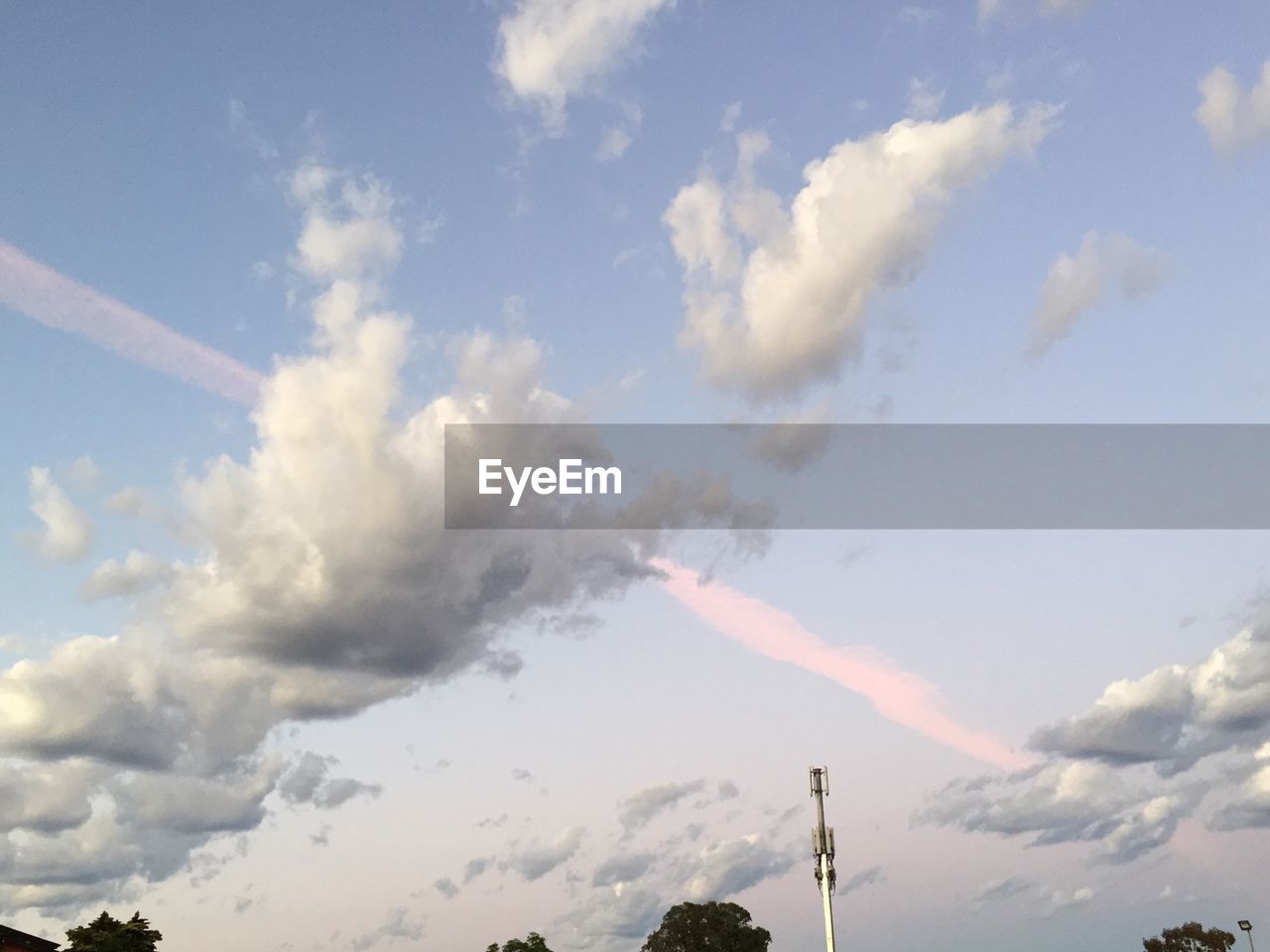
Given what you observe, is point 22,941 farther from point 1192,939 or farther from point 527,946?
point 1192,939

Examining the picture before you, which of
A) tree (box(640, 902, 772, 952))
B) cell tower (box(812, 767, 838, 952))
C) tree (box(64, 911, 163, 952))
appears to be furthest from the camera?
tree (box(640, 902, 772, 952))

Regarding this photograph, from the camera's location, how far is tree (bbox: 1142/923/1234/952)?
122750mm

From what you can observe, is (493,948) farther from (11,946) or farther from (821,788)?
(821,788)

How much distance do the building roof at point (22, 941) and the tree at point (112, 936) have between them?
14.2 m

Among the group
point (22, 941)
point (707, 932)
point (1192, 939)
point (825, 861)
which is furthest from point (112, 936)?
point (1192, 939)

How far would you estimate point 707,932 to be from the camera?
12125 cm

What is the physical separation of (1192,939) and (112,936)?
12566cm

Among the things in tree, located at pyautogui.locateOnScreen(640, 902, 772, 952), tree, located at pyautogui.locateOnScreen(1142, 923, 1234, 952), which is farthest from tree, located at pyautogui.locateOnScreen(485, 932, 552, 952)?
tree, located at pyautogui.locateOnScreen(1142, 923, 1234, 952)

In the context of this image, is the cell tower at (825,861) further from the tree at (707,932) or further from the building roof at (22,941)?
the tree at (707,932)

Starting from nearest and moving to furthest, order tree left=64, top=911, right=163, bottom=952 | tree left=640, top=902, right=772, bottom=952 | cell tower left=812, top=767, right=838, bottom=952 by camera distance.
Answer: cell tower left=812, top=767, right=838, bottom=952, tree left=64, top=911, right=163, bottom=952, tree left=640, top=902, right=772, bottom=952

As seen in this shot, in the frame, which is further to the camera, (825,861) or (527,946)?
(527,946)

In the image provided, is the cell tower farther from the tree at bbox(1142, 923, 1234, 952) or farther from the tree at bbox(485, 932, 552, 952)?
the tree at bbox(1142, 923, 1234, 952)

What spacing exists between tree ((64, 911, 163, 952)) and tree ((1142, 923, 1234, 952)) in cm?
12198

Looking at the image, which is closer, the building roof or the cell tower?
the cell tower
